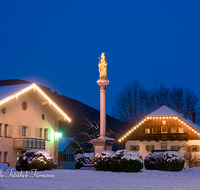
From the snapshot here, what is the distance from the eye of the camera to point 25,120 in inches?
1599

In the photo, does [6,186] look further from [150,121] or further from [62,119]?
[150,121]

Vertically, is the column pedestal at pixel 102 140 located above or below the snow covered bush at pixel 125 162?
above

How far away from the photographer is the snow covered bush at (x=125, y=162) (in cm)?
2731

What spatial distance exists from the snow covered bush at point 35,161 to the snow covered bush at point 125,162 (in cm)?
468

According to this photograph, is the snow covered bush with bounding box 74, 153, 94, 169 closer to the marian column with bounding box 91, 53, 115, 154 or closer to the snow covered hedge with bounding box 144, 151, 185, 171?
the marian column with bounding box 91, 53, 115, 154

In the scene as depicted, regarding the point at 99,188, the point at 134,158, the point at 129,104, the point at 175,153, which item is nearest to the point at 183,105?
the point at 129,104

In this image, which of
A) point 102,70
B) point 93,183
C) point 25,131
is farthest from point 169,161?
point 25,131

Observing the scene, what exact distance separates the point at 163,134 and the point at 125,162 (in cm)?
2886

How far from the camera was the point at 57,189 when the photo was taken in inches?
623

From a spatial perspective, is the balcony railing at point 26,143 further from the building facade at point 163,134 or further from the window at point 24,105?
the building facade at point 163,134

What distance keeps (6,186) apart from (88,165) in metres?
17.4

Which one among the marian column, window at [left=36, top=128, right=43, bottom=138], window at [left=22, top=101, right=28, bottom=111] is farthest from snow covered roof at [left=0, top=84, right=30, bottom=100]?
the marian column

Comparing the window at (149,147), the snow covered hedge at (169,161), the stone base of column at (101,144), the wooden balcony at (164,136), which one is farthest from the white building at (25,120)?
the window at (149,147)

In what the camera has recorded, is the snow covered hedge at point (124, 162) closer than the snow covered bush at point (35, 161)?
No
